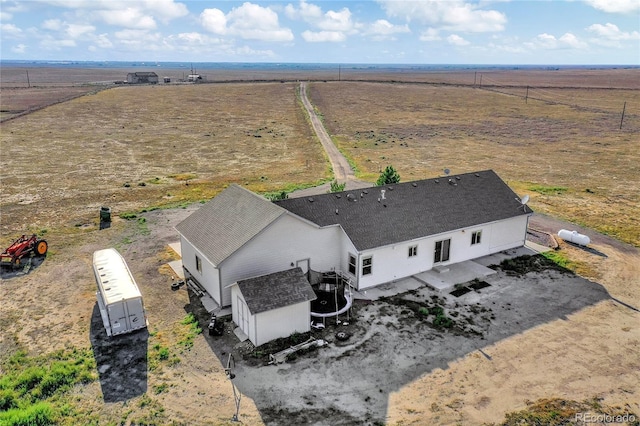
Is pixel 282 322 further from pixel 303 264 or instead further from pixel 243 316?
pixel 303 264

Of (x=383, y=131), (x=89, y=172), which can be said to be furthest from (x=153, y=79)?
(x=89, y=172)

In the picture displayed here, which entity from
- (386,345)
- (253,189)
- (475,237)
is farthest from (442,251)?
(253,189)

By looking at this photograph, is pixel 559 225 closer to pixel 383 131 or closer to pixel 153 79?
pixel 383 131

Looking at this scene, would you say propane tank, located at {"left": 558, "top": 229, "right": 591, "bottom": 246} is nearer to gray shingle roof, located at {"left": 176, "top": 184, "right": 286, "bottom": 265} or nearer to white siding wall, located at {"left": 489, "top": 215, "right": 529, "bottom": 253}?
white siding wall, located at {"left": 489, "top": 215, "right": 529, "bottom": 253}

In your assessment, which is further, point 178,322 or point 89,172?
point 89,172

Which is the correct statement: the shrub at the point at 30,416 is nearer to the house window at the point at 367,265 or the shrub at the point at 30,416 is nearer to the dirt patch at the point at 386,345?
the dirt patch at the point at 386,345

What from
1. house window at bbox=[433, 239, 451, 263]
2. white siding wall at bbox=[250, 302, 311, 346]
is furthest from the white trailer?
house window at bbox=[433, 239, 451, 263]
